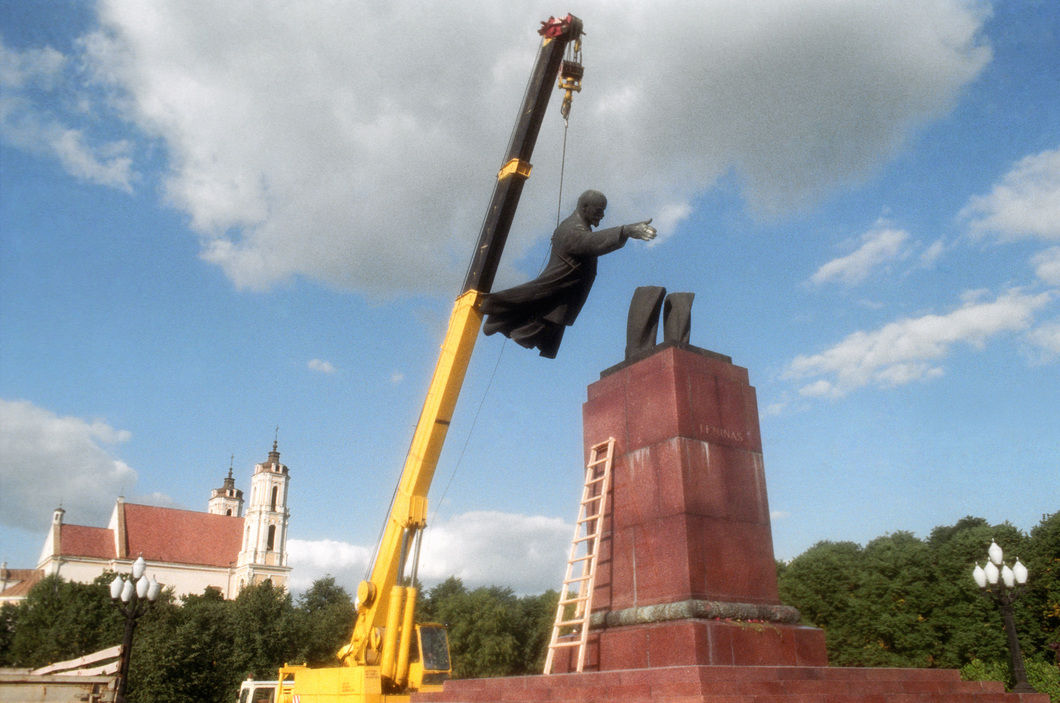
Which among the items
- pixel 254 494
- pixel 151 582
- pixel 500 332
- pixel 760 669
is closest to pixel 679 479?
pixel 760 669

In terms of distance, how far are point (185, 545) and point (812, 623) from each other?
6041 cm

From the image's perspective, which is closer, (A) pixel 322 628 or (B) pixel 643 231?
(B) pixel 643 231

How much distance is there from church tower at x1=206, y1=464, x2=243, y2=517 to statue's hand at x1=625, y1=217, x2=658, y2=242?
99.0 meters

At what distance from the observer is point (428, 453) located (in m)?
10.8

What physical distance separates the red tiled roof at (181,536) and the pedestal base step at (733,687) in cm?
7235

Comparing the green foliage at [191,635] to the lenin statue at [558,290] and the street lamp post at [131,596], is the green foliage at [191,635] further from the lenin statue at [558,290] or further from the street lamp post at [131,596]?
the lenin statue at [558,290]

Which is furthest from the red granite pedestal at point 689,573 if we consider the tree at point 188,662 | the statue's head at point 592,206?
the tree at point 188,662

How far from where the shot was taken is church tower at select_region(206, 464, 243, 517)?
96.6 metres

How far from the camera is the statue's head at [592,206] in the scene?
8195 millimetres

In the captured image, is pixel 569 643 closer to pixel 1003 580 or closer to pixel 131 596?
pixel 1003 580

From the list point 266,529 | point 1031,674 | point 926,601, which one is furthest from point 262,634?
point 266,529

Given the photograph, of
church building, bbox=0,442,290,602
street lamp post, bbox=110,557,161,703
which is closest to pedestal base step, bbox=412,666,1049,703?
street lamp post, bbox=110,557,161,703

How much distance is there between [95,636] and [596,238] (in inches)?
1944

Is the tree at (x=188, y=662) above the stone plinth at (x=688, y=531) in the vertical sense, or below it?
below
